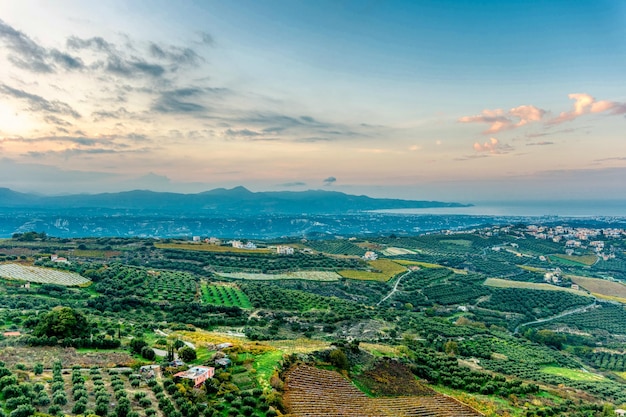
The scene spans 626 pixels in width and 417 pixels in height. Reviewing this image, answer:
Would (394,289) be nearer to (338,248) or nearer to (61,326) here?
(338,248)

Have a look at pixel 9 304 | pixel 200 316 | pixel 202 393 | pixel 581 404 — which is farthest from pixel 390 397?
pixel 9 304

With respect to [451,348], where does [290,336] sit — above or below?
above

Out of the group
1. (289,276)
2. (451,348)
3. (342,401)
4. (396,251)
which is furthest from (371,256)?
(342,401)

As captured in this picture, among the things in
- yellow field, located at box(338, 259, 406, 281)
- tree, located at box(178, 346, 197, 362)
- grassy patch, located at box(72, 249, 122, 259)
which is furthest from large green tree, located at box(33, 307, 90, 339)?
yellow field, located at box(338, 259, 406, 281)

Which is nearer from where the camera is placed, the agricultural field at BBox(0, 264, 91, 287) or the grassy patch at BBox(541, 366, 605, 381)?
the grassy patch at BBox(541, 366, 605, 381)

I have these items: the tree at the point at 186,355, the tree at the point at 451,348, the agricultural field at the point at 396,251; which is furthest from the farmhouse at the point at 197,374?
the agricultural field at the point at 396,251

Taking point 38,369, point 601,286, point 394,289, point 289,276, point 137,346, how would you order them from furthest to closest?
point 601,286, point 289,276, point 394,289, point 137,346, point 38,369

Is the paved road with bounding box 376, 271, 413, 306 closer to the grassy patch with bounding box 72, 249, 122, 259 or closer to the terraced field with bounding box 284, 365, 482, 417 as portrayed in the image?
the terraced field with bounding box 284, 365, 482, 417
